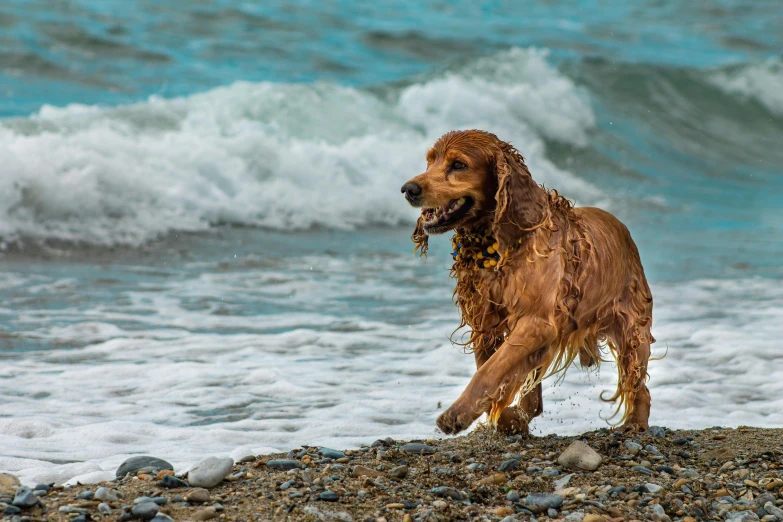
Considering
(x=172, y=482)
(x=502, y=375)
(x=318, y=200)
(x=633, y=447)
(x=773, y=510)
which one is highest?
(x=318, y=200)

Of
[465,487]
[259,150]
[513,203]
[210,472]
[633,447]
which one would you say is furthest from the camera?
[259,150]

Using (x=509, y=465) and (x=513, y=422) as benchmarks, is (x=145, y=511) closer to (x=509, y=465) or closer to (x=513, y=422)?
(x=509, y=465)

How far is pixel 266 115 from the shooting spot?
17.7 meters

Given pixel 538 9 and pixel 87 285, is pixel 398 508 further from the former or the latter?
pixel 538 9

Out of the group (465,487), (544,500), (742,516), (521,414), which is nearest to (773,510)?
(742,516)

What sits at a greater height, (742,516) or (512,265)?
(512,265)

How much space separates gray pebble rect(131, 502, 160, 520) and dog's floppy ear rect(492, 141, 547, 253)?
1.94 meters

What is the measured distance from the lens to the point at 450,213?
4648 millimetres

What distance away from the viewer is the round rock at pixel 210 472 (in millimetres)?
4320

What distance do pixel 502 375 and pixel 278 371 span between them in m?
2.97

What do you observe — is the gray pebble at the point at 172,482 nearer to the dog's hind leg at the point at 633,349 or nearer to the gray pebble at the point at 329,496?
the gray pebble at the point at 329,496

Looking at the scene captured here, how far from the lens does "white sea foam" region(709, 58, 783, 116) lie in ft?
79.8

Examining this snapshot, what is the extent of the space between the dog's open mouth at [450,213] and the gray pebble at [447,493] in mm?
1184

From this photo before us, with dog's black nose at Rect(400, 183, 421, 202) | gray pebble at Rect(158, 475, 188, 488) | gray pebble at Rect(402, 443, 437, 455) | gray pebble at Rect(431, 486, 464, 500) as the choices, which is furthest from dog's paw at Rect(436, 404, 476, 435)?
gray pebble at Rect(158, 475, 188, 488)
